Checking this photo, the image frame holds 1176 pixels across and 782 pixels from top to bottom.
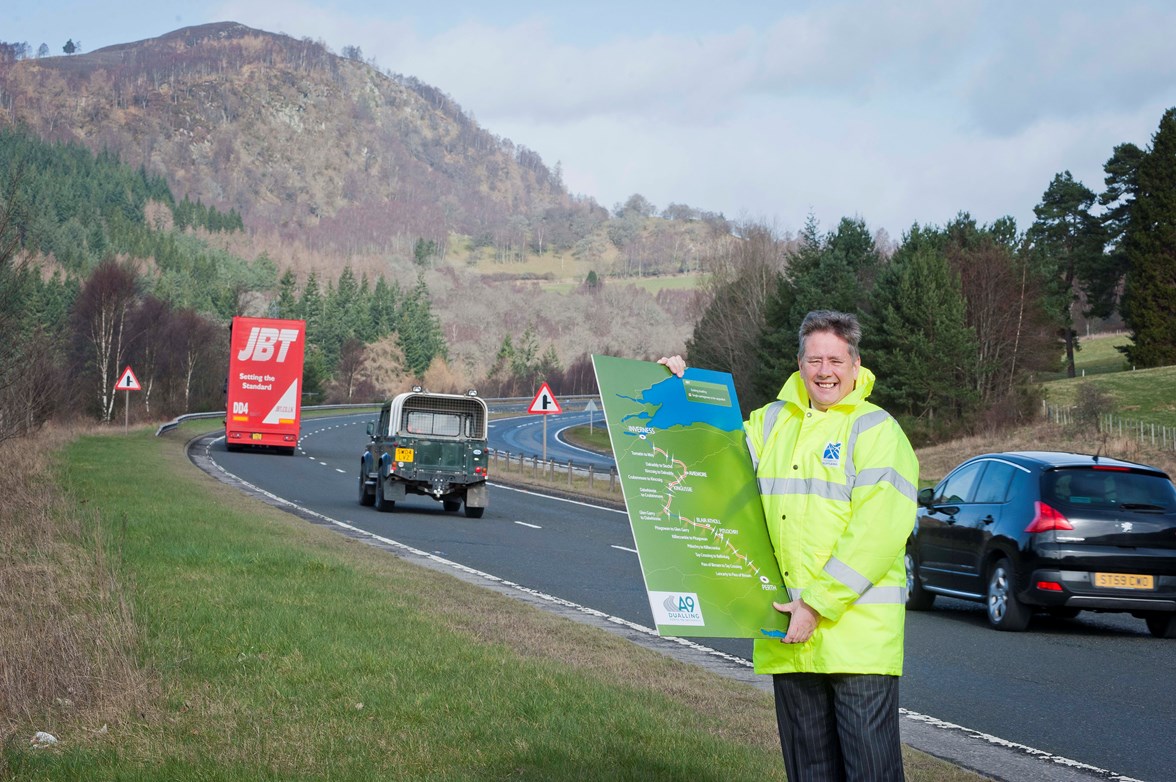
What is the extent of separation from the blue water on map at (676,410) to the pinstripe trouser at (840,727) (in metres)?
0.96

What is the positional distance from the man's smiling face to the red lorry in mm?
42881

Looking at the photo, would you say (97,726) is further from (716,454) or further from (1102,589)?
(1102,589)

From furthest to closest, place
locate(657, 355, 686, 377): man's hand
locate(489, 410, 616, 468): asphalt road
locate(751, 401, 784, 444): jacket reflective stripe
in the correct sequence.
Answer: locate(489, 410, 616, 468): asphalt road → locate(657, 355, 686, 377): man's hand → locate(751, 401, 784, 444): jacket reflective stripe

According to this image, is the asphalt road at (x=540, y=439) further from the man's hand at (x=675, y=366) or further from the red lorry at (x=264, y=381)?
the man's hand at (x=675, y=366)

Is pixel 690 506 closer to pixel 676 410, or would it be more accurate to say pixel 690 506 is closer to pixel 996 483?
pixel 676 410

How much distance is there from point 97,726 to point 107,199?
7328 inches

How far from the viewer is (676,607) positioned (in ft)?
14.9

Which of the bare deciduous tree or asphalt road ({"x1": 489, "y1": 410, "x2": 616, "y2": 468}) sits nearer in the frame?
asphalt road ({"x1": 489, "y1": 410, "x2": 616, "y2": 468})

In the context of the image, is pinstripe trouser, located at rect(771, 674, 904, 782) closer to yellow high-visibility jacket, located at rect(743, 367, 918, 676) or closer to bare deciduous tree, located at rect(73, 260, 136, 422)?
yellow high-visibility jacket, located at rect(743, 367, 918, 676)

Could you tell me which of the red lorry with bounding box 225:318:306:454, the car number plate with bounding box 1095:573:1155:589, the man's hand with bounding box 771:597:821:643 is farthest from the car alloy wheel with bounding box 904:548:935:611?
the red lorry with bounding box 225:318:306:454

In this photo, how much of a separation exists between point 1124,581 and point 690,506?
9.16m

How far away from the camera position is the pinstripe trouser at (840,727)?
4352 millimetres

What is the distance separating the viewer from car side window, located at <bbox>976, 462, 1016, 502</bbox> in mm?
13500

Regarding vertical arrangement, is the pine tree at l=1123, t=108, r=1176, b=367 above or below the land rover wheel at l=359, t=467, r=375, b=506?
above
